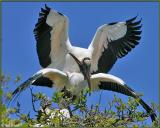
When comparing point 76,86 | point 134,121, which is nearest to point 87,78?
point 76,86

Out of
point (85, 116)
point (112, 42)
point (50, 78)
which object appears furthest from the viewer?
point (112, 42)

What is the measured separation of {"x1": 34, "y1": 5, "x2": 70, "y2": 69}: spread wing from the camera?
10.4 m

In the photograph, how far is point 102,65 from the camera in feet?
35.9

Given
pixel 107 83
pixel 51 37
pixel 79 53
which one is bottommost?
pixel 107 83

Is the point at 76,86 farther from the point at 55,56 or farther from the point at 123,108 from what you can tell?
the point at 123,108

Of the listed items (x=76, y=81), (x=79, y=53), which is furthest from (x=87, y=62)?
(x=76, y=81)

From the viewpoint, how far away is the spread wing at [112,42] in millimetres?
10820

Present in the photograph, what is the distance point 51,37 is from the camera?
1063 cm

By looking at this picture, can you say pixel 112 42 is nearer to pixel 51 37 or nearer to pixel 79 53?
pixel 79 53

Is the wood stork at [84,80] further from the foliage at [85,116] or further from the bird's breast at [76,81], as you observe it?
the foliage at [85,116]

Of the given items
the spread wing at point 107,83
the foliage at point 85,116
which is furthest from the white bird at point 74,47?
the foliage at point 85,116

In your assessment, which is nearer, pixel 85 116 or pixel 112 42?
pixel 85 116

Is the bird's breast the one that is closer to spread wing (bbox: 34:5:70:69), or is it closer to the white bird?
the white bird

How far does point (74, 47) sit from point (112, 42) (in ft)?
2.15
